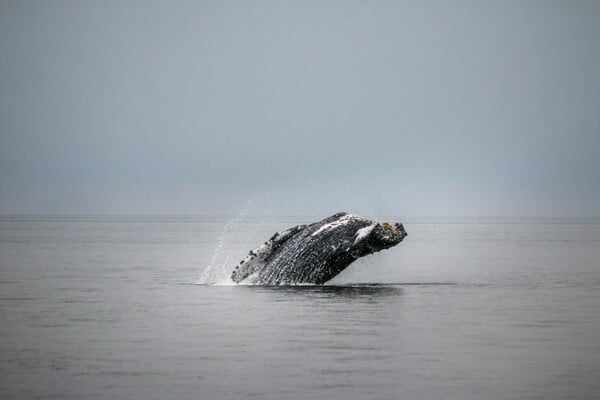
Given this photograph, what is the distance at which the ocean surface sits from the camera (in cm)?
1342

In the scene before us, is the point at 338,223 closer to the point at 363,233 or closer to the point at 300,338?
the point at 363,233

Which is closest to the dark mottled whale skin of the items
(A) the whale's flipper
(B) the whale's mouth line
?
(A) the whale's flipper

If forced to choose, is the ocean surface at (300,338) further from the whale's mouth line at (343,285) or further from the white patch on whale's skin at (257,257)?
the white patch on whale's skin at (257,257)

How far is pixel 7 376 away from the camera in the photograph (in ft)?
45.6

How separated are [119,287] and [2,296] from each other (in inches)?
131

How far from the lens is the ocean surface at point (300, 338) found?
44.0 ft

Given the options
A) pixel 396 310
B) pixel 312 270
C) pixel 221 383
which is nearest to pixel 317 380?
pixel 221 383

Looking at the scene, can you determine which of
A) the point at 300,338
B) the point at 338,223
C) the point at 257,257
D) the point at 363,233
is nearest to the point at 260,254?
the point at 257,257

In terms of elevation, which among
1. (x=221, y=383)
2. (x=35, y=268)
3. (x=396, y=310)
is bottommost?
(x=221, y=383)

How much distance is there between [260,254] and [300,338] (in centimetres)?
688

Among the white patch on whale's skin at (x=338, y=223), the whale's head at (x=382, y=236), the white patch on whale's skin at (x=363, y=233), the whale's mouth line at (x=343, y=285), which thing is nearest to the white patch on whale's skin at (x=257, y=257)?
the whale's mouth line at (x=343, y=285)

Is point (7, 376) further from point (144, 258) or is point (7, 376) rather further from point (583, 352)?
point (144, 258)

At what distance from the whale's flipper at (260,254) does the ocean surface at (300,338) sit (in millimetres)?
462

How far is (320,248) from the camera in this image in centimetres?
2328
